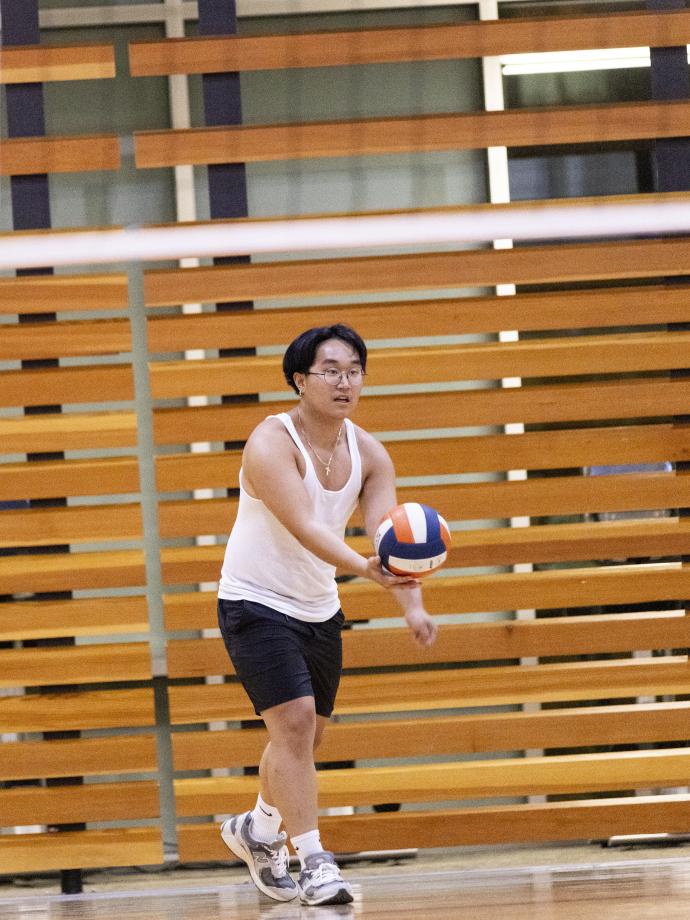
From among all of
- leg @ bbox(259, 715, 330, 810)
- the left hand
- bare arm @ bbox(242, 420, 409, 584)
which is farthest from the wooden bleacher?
the left hand

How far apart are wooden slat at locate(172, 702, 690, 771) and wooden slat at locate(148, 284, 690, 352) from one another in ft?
4.71

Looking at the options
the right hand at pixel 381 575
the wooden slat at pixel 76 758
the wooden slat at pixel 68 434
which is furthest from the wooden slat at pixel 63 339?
the right hand at pixel 381 575

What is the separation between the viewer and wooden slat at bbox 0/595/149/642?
440 cm

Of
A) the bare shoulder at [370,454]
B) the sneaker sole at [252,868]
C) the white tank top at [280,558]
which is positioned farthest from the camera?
the sneaker sole at [252,868]

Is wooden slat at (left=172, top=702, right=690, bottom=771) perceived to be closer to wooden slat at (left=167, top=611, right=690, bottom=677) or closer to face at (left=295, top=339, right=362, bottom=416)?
wooden slat at (left=167, top=611, right=690, bottom=677)

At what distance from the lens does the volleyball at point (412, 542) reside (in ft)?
9.91

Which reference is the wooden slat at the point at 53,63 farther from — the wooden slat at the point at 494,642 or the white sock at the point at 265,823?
the white sock at the point at 265,823

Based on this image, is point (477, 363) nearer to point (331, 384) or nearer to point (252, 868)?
point (331, 384)

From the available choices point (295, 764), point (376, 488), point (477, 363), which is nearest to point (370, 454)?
point (376, 488)

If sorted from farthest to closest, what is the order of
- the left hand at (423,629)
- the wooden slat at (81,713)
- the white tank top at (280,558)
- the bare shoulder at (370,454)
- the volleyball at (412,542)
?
the wooden slat at (81,713)
the bare shoulder at (370,454)
the white tank top at (280,558)
the left hand at (423,629)
the volleyball at (412,542)

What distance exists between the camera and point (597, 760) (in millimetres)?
4457

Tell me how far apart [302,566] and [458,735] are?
53.9 inches

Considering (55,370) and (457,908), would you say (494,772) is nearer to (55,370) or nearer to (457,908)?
(457,908)

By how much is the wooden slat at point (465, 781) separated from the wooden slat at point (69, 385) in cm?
146
